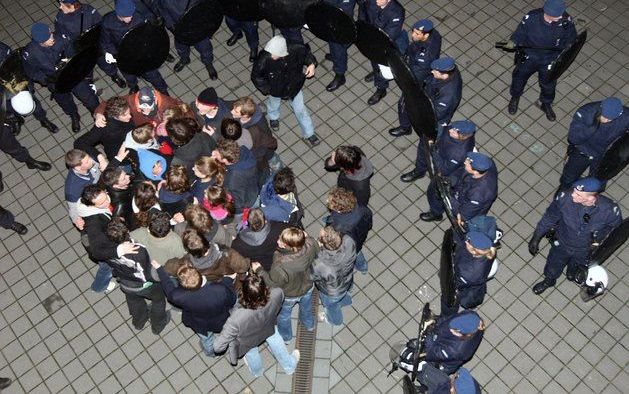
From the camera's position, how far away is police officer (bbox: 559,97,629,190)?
6766 millimetres

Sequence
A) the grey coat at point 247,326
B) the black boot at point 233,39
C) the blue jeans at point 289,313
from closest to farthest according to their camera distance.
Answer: the grey coat at point 247,326 < the blue jeans at point 289,313 < the black boot at point 233,39

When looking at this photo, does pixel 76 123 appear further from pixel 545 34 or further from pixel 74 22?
pixel 545 34

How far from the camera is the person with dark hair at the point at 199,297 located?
552cm

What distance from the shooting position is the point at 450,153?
6.98 m

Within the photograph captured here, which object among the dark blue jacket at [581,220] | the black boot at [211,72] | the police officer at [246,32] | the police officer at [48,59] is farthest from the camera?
the black boot at [211,72]

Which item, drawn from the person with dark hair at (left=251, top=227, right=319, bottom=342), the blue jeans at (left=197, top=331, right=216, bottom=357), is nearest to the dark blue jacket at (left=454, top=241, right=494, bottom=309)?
the person with dark hair at (left=251, top=227, right=319, bottom=342)

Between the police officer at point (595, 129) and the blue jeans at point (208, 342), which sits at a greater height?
the police officer at point (595, 129)

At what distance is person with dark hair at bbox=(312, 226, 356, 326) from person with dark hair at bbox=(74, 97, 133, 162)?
272cm

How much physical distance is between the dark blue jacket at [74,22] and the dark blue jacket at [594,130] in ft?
20.0

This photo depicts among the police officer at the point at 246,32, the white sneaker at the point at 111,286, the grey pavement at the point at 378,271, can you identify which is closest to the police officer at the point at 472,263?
the grey pavement at the point at 378,271

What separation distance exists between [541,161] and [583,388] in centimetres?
294

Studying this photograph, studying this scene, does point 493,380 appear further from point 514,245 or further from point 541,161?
point 541,161

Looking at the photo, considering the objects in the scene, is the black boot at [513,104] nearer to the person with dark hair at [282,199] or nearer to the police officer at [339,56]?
the police officer at [339,56]

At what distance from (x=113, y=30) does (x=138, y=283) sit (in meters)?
3.45
